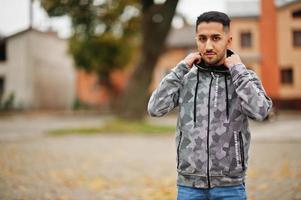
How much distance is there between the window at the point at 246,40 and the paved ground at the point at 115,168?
2712 millimetres

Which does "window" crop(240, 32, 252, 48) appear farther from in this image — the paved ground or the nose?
the nose

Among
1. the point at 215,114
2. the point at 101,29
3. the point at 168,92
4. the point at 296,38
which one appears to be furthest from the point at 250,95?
the point at 101,29

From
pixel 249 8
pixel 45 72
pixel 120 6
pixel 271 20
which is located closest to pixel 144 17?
pixel 120 6

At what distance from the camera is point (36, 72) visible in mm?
28359

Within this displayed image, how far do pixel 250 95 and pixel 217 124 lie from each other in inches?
9.9

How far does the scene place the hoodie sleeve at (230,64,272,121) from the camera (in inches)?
109

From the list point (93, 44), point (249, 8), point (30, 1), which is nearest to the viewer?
point (249, 8)

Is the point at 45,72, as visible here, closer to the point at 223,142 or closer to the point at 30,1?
the point at 30,1

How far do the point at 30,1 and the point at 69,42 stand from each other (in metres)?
18.7

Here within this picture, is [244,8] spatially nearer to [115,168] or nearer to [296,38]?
[296,38]

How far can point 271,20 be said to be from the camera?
450 inches

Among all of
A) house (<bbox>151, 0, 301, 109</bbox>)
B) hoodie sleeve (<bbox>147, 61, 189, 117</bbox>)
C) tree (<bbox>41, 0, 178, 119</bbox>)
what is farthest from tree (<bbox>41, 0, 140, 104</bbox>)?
hoodie sleeve (<bbox>147, 61, 189, 117</bbox>)

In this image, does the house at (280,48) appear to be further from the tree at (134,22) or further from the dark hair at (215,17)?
the tree at (134,22)

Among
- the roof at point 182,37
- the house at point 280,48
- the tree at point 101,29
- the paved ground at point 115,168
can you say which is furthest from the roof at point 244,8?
the roof at point 182,37
